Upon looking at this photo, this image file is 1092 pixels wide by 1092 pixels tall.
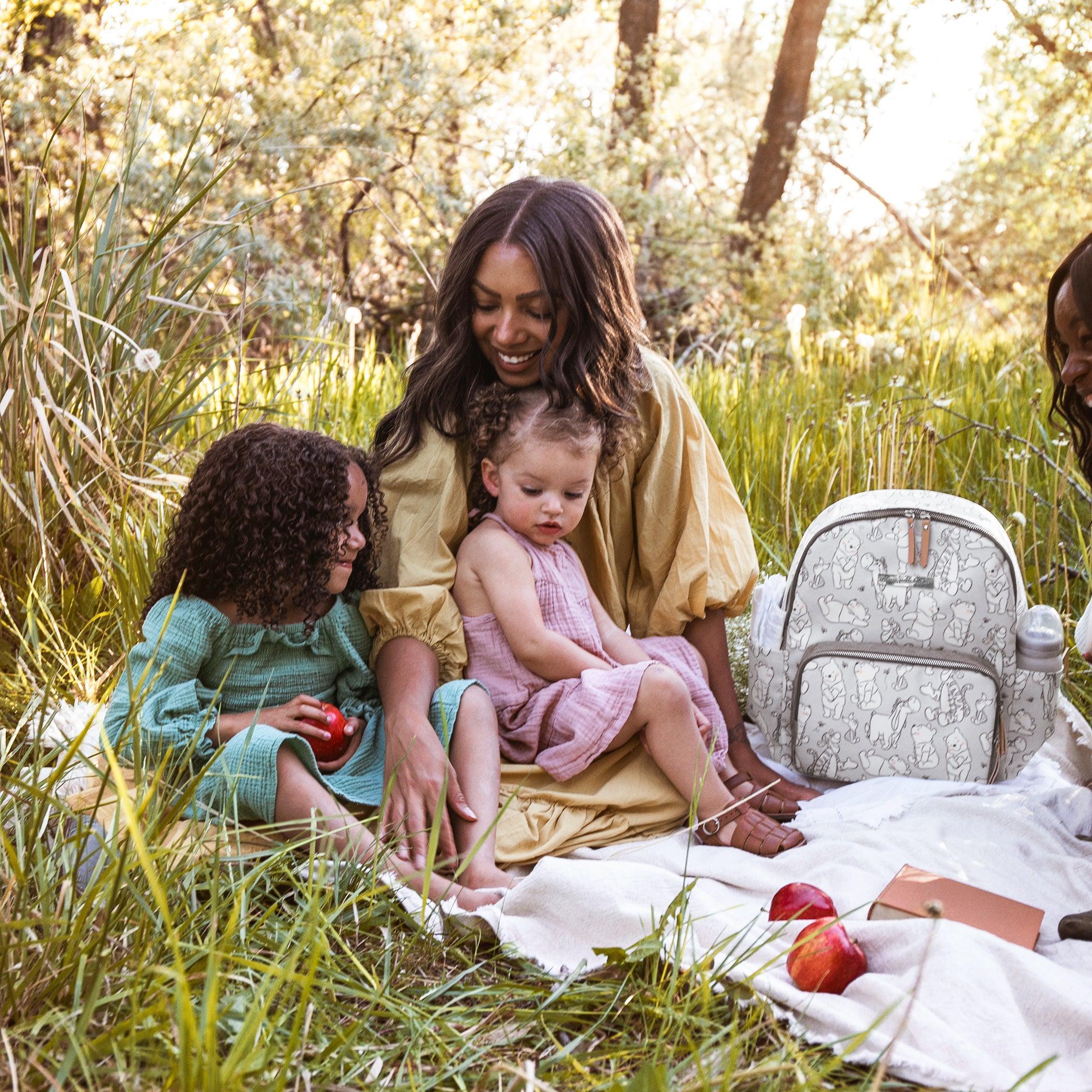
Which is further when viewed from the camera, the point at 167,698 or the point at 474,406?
the point at 474,406

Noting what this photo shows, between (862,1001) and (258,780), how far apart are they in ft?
3.63

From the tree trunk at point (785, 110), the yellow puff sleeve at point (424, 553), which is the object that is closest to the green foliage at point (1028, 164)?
the tree trunk at point (785, 110)

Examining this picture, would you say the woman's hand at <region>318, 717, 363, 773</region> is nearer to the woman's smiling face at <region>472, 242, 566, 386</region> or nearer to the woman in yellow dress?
the woman in yellow dress

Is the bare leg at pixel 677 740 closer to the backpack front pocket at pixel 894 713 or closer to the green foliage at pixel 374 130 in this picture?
the backpack front pocket at pixel 894 713

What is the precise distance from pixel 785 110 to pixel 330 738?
8.17 metres

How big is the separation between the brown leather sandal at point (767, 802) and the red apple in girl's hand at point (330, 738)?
854 millimetres

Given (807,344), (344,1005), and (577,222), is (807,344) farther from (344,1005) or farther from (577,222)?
(344,1005)

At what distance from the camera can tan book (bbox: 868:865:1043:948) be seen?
6.48 feet

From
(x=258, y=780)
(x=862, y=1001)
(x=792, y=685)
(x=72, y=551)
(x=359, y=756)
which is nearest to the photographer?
(x=862, y=1001)

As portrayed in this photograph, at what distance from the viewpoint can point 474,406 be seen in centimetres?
257

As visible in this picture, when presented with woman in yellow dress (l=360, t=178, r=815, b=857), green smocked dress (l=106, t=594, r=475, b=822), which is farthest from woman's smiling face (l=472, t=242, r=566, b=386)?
green smocked dress (l=106, t=594, r=475, b=822)

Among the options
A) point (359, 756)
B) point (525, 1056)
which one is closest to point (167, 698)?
point (359, 756)

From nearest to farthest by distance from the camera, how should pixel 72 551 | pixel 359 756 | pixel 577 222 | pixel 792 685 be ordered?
pixel 359 756 < pixel 577 222 < pixel 792 685 < pixel 72 551

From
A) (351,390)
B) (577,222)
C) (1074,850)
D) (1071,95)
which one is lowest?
(1074,850)
